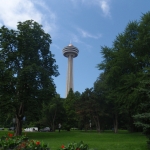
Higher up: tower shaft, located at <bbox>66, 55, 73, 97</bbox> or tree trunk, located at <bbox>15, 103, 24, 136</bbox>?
tower shaft, located at <bbox>66, 55, 73, 97</bbox>

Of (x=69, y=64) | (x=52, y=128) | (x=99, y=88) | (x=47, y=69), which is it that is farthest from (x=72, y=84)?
(x=47, y=69)

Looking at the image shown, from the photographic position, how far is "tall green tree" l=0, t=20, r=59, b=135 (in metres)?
26.7

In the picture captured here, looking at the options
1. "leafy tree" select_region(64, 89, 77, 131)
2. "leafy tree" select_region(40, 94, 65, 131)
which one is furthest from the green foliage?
"leafy tree" select_region(64, 89, 77, 131)

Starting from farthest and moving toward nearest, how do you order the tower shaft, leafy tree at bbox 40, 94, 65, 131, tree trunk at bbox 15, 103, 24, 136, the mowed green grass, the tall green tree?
the tower shaft → leafy tree at bbox 40, 94, 65, 131 → tree trunk at bbox 15, 103, 24, 136 → the tall green tree → the mowed green grass

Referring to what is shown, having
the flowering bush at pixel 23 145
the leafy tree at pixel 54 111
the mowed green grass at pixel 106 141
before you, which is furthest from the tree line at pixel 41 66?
the leafy tree at pixel 54 111

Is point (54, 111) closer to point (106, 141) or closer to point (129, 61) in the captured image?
point (129, 61)

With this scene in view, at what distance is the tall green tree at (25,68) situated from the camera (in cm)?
2672

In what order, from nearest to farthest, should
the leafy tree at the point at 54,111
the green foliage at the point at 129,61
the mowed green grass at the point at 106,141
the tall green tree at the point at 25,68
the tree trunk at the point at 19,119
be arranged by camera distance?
the mowed green grass at the point at 106,141 → the green foliage at the point at 129,61 → the tall green tree at the point at 25,68 → the tree trunk at the point at 19,119 → the leafy tree at the point at 54,111

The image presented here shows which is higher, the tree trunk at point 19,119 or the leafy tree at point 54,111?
the leafy tree at point 54,111

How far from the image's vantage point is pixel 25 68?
26.2 meters

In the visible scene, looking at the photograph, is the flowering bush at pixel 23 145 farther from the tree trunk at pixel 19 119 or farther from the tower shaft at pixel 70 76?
the tower shaft at pixel 70 76

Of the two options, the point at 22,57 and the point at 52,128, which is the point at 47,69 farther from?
the point at 52,128

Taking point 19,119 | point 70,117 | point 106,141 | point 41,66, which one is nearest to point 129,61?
point 106,141

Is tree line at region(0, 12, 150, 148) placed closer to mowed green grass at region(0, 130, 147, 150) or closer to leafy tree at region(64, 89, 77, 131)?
mowed green grass at region(0, 130, 147, 150)
